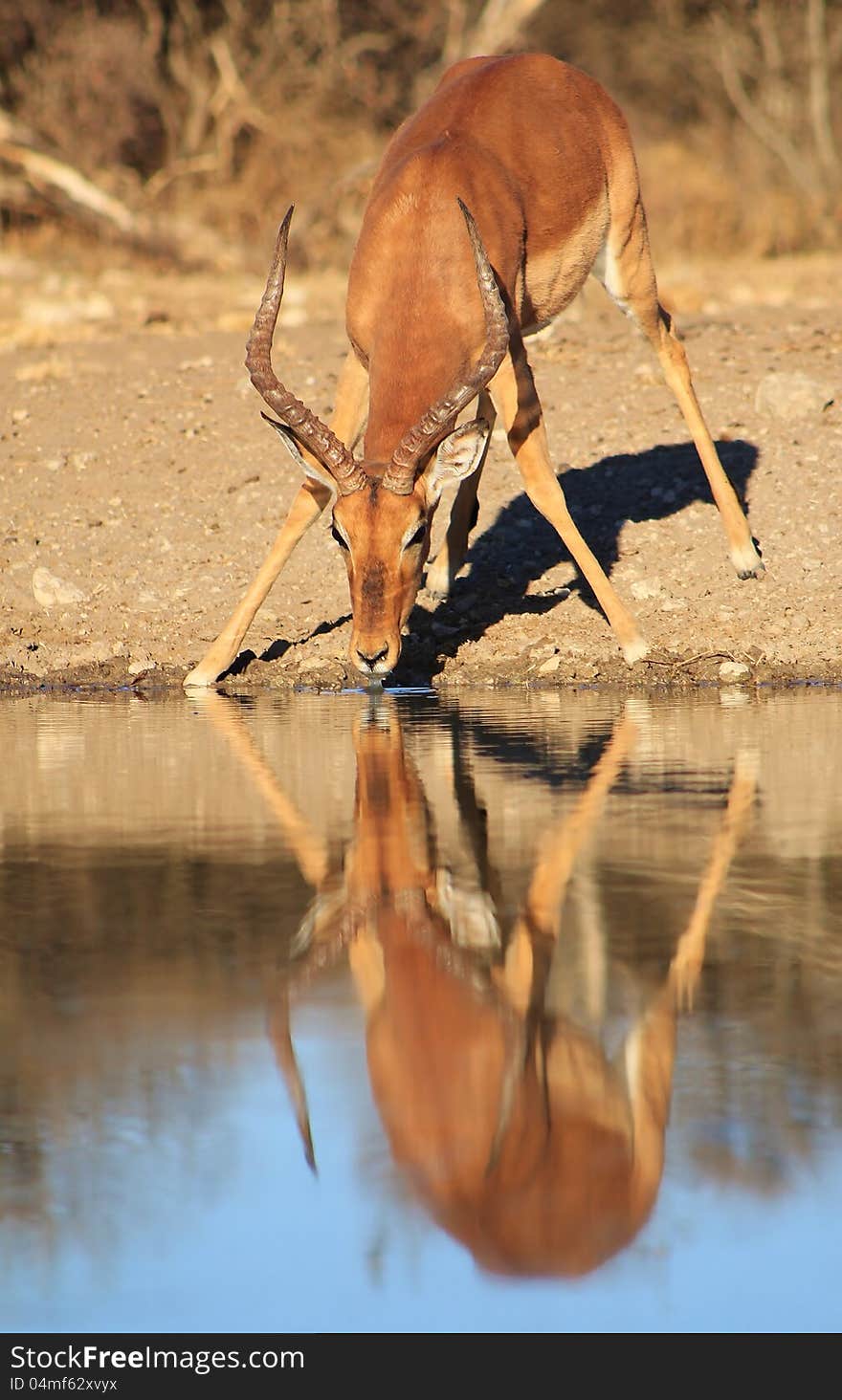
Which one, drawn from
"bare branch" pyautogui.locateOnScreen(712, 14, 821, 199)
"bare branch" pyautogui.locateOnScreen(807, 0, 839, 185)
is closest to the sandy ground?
"bare branch" pyautogui.locateOnScreen(712, 14, 821, 199)

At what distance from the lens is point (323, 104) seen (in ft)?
103

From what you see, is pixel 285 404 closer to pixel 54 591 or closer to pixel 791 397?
pixel 54 591

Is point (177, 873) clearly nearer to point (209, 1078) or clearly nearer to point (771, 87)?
point (209, 1078)

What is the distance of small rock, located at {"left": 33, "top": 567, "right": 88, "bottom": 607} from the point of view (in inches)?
392

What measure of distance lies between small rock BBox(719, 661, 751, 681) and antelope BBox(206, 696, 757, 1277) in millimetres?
3148

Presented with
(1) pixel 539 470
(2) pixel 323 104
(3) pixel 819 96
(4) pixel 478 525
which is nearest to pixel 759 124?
(3) pixel 819 96

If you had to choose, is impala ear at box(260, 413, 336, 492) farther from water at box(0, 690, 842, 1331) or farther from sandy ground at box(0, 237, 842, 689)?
sandy ground at box(0, 237, 842, 689)

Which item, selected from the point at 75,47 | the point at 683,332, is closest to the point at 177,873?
the point at 683,332

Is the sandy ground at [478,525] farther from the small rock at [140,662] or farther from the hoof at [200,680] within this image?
the hoof at [200,680]

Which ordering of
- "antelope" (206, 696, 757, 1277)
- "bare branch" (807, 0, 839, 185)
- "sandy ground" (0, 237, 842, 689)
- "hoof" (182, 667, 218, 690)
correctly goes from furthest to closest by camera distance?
"bare branch" (807, 0, 839, 185), "sandy ground" (0, 237, 842, 689), "hoof" (182, 667, 218, 690), "antelope" (206, 696, 757, 1277)

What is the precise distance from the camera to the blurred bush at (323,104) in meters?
26.4

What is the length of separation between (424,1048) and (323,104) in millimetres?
29431

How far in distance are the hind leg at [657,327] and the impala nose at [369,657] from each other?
3.03 m

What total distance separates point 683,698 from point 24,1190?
218 inches
